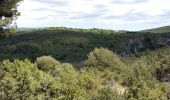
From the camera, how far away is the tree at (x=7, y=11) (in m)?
39.8

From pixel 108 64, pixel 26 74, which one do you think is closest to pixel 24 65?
pixel 26 74

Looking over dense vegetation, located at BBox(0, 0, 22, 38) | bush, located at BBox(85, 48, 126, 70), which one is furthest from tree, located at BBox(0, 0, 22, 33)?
bush, located at BBox(85, 48, 126, 70)

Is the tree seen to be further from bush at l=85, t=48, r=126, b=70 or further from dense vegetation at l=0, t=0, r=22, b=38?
bush at l=85, t=48, r=126, b=70

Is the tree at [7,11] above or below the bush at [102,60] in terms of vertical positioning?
above

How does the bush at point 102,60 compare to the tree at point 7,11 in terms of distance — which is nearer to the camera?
the tree at point 7,11

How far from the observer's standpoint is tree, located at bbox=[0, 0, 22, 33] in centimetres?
3984

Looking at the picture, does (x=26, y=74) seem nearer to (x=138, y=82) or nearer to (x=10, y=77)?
(x=10, y=77)

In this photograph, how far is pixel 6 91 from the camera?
198ft

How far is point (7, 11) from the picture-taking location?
4009cm

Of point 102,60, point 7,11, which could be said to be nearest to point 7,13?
point 7,11

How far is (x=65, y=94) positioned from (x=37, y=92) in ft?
15.5

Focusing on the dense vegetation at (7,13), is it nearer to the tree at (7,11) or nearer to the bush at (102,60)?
the tree at (7,11)

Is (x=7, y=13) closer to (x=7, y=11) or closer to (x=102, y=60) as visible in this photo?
(x=7, y=11)

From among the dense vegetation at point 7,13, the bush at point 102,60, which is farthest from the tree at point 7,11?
the bush at point 102,60
